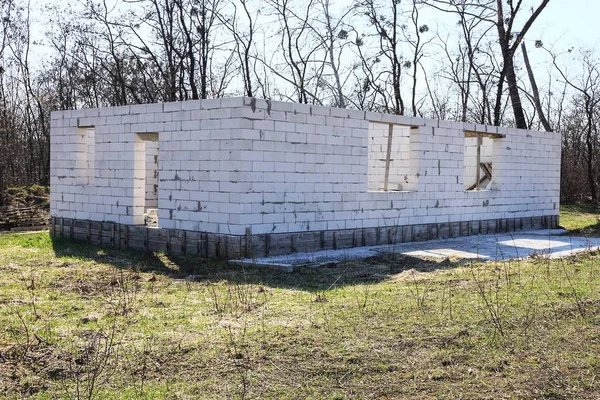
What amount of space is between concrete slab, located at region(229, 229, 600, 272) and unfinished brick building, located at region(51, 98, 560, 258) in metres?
0.37

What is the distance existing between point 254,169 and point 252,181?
204 millimetres

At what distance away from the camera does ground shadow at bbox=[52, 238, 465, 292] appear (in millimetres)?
9703

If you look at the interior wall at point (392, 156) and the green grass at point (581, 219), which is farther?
the green grass at point (581, 219)

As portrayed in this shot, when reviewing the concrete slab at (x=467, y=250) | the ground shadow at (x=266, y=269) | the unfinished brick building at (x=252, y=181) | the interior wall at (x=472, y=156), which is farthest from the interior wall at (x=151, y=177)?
the interior wall at (x=472, y=156)

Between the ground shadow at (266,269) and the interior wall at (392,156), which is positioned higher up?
the interior wall at (392,156)

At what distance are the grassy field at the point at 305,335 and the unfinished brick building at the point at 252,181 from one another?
183 centimetres

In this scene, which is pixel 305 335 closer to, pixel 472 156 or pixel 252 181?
pixel 252 181

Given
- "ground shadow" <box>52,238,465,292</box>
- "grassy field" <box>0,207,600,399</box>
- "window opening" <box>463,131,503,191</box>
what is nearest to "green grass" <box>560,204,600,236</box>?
"window opening" <box>463,131,503,191</box>

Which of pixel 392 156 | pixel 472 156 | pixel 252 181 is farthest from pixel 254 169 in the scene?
pixel 472 156

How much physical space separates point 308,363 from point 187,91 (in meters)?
25.2

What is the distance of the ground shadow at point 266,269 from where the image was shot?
9.70 meters

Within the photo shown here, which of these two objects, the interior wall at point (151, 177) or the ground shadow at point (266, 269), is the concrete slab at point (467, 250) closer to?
the ground shadow at point (266, 269)

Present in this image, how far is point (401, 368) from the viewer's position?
528 centimetres

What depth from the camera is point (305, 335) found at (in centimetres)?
626
